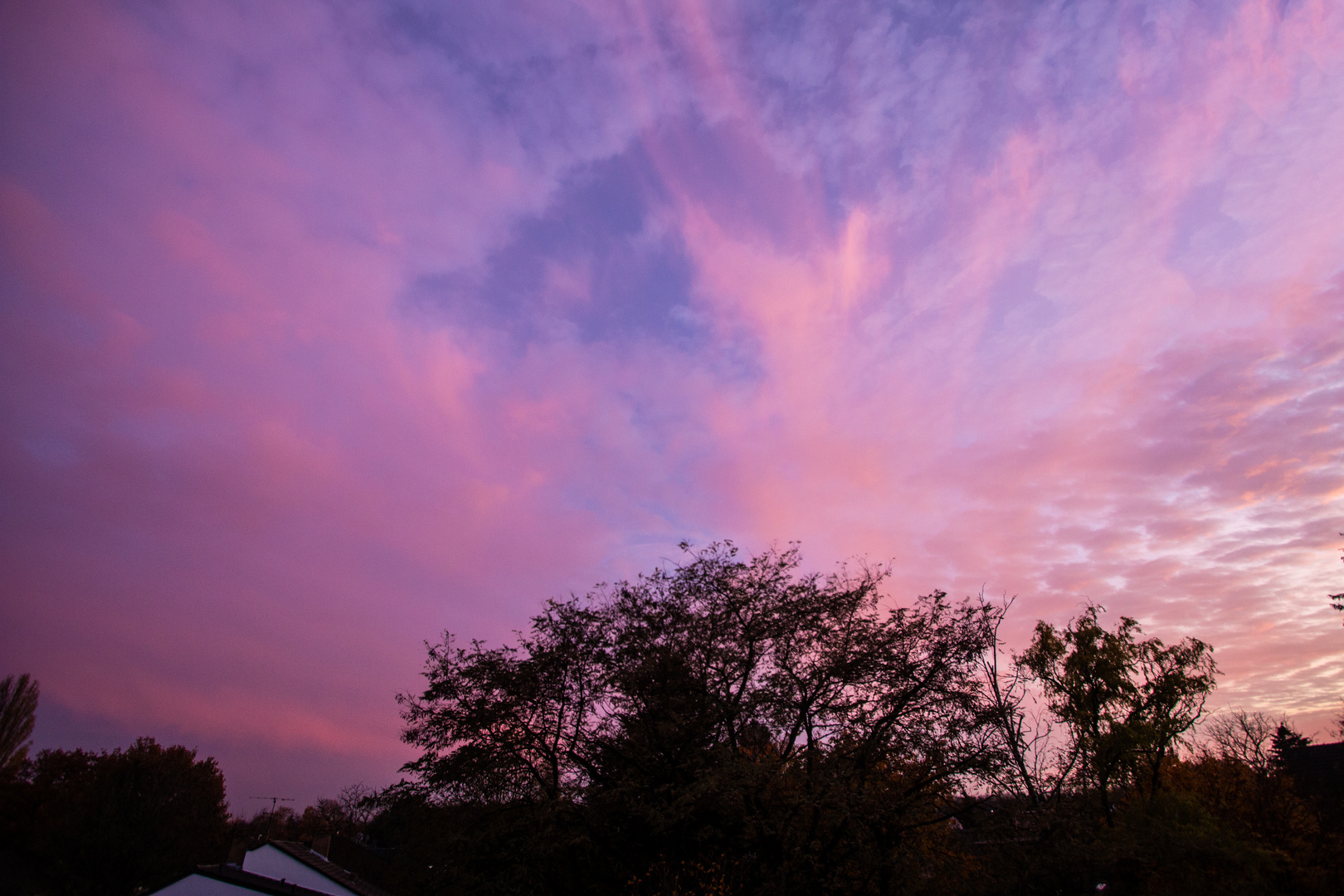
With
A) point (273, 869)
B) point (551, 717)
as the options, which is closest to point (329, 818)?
point (273, 869)

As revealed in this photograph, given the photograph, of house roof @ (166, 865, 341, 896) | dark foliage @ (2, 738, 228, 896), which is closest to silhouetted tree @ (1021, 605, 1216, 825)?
house roof @ (166, 865, 341, 896)

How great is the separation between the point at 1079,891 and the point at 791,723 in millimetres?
7831

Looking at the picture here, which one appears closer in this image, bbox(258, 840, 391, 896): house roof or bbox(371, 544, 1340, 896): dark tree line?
bbox(371, 544, 1340, 896): dark tree line

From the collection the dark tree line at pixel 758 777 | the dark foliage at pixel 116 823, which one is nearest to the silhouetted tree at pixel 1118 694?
the dark tree line at pixel 758 777

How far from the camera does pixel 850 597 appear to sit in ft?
65.0

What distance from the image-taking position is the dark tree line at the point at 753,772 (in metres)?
16.9

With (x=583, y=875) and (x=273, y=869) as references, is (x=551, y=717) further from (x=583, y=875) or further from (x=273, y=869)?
(x=273, y=869)

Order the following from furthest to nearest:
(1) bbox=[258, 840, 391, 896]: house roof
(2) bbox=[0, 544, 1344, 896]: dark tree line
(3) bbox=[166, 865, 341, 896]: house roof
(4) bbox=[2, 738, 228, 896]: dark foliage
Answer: (4) bbox=[2, 738, 228, 896]: dark foliage
(1) bbox=[258, 840, 391, 896]: house roof
(3) bbox=[166, 865, 341, 896]: house roof
(2) bbox=[0, 544, 1344, 896]: dark tree line

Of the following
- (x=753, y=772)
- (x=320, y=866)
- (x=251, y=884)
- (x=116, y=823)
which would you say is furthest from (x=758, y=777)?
(x=116, y=823)

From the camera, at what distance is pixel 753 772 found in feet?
53.7

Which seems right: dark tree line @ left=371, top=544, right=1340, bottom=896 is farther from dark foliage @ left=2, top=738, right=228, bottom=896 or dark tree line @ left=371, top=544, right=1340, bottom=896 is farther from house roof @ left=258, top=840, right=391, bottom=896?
dark foliage @ left=2, top=738, right=228, bottom=896

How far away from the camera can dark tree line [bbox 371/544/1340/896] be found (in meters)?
16.9

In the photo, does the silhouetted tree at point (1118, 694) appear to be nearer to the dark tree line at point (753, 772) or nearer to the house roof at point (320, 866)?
the dark tree line at point (753, 772)

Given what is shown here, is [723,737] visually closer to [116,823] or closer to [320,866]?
[320,866]
